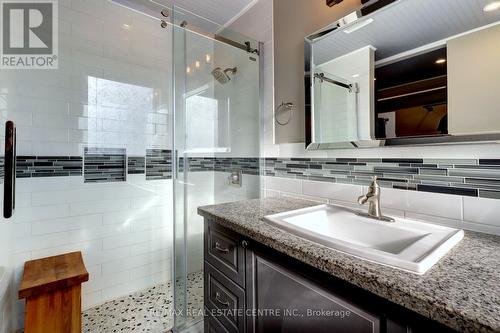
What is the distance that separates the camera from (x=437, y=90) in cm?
91

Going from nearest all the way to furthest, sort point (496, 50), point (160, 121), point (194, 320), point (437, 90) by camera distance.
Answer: point (496, 50) → point (437, 90) → point (194, 320) → point (160, 121)

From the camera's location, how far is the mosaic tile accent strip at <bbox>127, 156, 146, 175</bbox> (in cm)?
194

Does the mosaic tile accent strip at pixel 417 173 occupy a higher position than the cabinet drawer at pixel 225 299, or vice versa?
the mosaic tile accent strip at pixel 417 173

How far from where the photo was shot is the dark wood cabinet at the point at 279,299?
541 millimetres

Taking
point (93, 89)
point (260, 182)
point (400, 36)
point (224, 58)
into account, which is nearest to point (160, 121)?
point (93, 89)

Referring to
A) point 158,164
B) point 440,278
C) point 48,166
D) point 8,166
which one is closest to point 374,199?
point 440,278

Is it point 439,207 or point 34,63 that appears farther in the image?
point 34,63

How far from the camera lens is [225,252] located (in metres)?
1.03

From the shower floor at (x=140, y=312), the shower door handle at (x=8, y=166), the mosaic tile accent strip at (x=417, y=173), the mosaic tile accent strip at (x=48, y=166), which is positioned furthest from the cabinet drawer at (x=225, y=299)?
the mosaic tile accent strip at (x=48, y=166)

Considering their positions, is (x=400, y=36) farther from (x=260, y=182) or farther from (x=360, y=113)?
(x=260, y=182)

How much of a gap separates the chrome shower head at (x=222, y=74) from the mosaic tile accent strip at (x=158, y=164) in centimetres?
79

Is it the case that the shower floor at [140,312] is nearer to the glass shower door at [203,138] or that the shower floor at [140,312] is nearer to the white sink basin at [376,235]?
the glass shower door at [203,138]

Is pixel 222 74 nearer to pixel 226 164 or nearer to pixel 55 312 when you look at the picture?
pixel 226 164

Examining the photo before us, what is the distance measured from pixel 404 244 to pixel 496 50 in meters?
0.74
